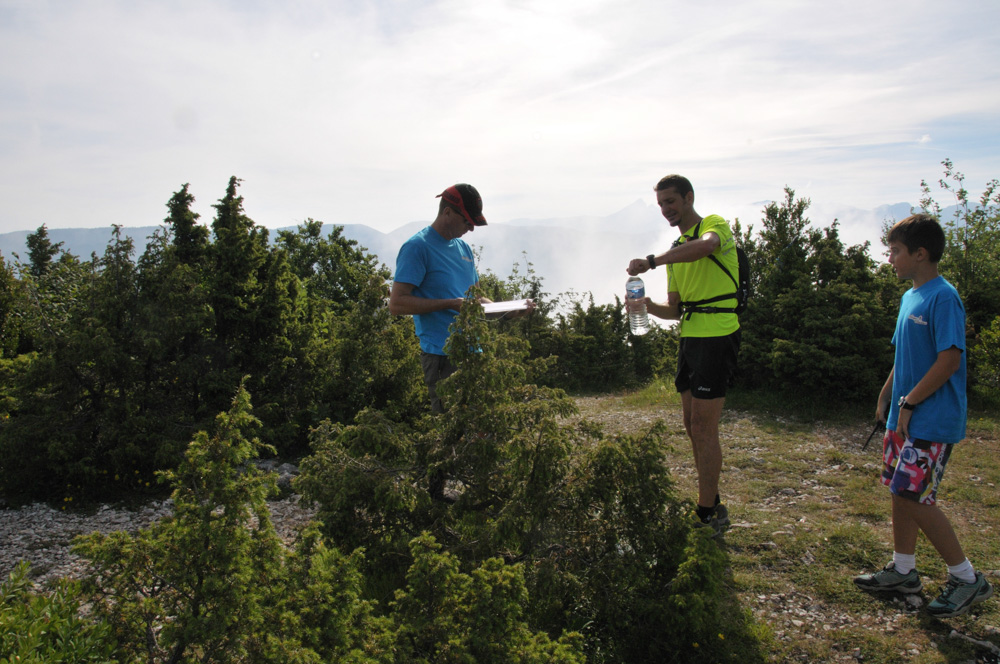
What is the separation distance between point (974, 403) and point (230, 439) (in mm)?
9561

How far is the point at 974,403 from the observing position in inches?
320

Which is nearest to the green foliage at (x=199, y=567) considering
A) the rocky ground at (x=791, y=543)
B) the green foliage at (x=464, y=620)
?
the green foliage at (x=464, y=620)

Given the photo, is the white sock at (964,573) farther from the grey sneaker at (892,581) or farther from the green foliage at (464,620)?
the green foliage at (464,620)

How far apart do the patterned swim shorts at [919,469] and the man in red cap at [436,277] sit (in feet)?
9.35

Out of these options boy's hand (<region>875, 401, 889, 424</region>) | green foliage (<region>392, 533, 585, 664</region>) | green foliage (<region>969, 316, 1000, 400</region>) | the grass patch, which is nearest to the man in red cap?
green foliage (<region>392, 533, 585, 664</region>)

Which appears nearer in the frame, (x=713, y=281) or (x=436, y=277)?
(x=436, y=277)

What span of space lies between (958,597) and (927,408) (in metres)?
1.09

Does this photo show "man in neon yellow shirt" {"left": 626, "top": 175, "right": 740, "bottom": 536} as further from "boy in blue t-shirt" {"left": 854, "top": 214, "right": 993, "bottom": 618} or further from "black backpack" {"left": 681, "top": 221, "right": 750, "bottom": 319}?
"boy in blue t-shirt" {"left": 854, "top": 214, "right": 993, "bottom": 618}

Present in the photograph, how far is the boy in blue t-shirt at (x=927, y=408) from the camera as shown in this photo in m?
3.32

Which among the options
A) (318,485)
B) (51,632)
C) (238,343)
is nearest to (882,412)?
(318,485)

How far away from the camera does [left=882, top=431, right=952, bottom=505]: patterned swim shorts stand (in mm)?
3387

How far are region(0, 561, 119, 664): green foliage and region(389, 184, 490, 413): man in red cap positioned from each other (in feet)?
7.41

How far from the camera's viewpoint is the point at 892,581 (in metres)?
3.60

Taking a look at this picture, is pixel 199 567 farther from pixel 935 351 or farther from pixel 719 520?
pixel 935 351
